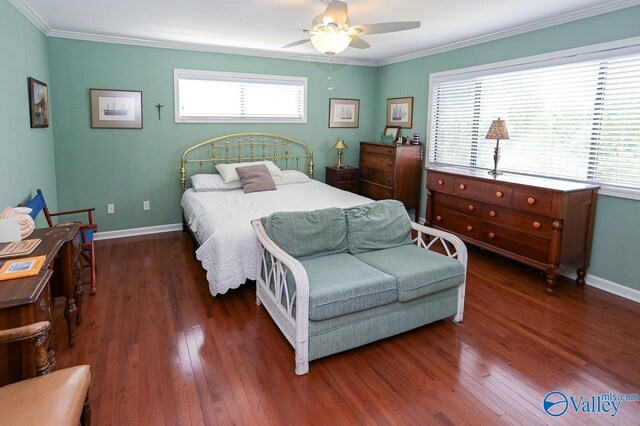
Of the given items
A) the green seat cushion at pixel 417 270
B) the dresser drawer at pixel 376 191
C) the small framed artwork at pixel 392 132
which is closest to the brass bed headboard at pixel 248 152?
the dresser drawer at pixel 376 191

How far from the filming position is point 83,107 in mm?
4598

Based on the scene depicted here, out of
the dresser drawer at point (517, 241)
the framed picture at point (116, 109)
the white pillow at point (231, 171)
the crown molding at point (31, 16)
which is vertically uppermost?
the crown molding at point (31, 16)

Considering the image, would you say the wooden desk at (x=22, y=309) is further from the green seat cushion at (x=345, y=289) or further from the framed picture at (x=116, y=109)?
the framed picture at (x=116, y=109)

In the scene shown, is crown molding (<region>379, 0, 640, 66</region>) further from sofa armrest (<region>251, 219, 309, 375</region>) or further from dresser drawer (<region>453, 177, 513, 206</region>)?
sofa armrest (<region>251, 219, 309, 375</region>)

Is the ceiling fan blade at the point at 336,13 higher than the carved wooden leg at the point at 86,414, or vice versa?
the ceiling fan blade at the point at 336,13

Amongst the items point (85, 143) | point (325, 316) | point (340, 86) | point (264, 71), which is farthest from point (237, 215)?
point (340, 86)

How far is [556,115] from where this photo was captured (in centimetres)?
390

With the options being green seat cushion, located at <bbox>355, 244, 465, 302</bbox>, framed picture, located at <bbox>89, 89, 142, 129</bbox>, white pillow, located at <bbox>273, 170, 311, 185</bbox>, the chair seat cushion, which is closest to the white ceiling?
framed picture, located at <bbox>89, 89, 142, 129</bbox>

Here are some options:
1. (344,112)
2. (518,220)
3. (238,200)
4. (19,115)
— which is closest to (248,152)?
(238,200)

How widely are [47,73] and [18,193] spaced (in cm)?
186

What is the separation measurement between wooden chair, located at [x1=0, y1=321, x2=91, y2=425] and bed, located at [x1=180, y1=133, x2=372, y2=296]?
1.60 metres

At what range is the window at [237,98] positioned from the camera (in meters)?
5.15

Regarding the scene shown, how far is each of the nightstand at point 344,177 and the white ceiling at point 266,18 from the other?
5.94ft

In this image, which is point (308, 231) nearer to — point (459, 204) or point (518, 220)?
point (518, 220)
